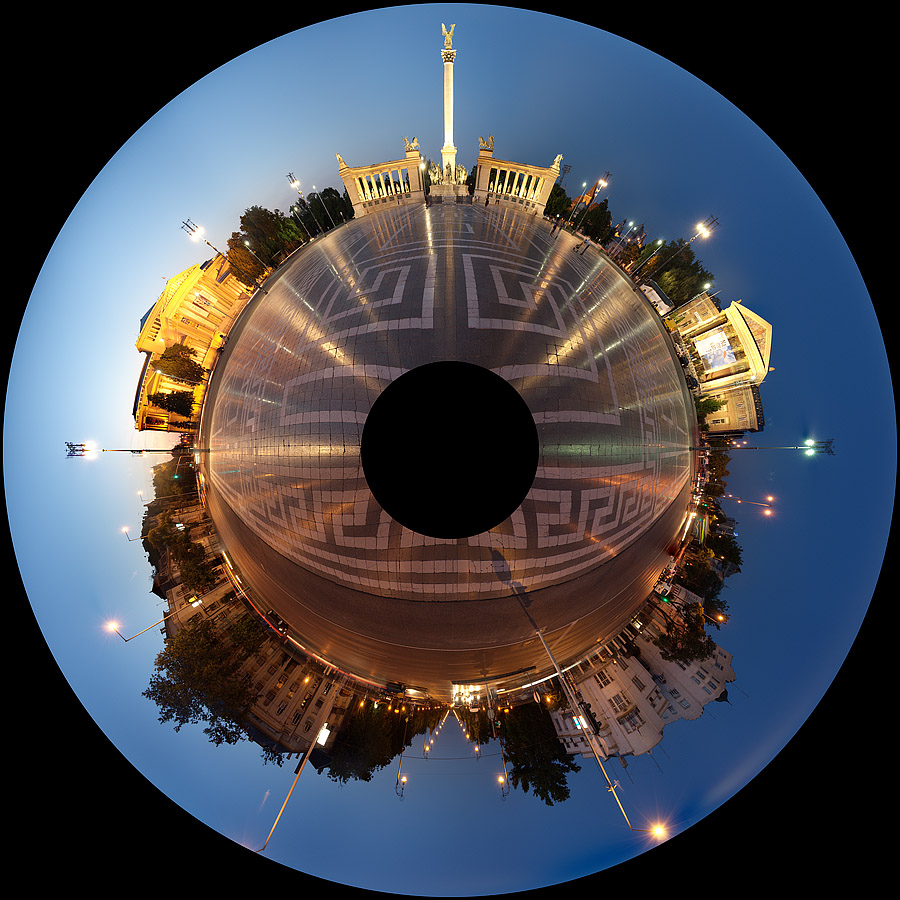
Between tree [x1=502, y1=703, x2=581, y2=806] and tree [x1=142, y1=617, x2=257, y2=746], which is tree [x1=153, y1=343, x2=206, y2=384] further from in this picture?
tree [x1=502, y1=703, x2=581, y2=806]

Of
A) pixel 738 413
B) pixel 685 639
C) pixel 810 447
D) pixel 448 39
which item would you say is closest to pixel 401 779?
pixel 685 639

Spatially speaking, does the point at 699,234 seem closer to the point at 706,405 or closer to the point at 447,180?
the point at 706,405

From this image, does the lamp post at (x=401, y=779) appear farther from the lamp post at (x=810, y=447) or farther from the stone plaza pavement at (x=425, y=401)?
the lamp post at (x=810, y=447)

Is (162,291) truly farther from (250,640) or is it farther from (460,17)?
(460,17)

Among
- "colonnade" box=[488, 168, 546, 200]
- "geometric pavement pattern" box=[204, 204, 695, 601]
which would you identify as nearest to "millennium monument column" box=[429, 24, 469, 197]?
"colonnade" box=[488, 168, 546, 200]

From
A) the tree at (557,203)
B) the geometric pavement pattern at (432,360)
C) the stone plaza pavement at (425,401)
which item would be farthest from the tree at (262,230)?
the tree at (557,203)

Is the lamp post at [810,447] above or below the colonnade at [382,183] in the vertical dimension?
below
